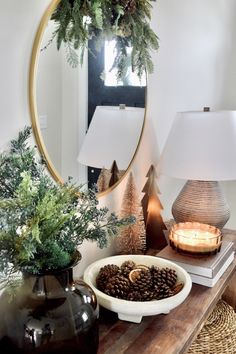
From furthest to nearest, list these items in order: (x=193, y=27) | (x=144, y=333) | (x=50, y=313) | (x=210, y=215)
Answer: (x=193, y=27) < (x=210, y=215) < (x=144, y=333) < (x=50, y=313)

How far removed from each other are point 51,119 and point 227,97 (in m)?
1.43

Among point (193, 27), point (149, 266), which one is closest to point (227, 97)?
point (193, 27)

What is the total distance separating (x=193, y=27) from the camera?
191 centimetres

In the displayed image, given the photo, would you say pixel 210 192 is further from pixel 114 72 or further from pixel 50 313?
pixel 50 313

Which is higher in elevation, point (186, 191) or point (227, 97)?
point (227, 97)

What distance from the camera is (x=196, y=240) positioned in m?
1.39

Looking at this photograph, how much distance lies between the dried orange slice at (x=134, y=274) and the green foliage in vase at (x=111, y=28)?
0.63m

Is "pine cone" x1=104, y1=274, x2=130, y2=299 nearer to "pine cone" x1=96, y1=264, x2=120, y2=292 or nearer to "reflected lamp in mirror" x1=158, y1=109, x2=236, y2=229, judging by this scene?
"pine cone" x1=96, y1=264, x2=120, y2=292

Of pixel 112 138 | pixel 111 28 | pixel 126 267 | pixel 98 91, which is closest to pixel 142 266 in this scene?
pixel 126 267

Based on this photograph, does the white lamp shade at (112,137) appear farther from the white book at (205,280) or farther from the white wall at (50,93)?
the white book at (205,280)

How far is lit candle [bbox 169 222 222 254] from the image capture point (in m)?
1.38

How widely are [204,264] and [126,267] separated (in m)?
0.30

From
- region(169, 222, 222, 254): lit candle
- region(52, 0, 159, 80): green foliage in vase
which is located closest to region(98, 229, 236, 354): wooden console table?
region(169, 222, 222, 254): lit candle

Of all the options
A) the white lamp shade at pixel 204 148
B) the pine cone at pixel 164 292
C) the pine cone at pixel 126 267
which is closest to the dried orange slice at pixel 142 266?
the pine cone at pixel 126 267
